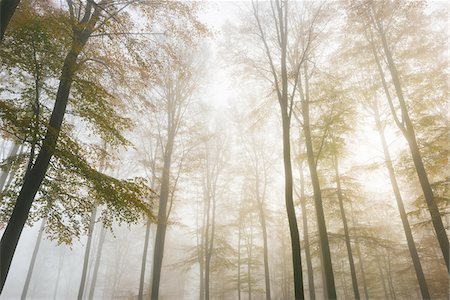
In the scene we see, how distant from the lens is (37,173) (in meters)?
6.30

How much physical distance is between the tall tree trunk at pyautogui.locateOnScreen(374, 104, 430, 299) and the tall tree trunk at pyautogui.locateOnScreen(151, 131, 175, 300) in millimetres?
9328

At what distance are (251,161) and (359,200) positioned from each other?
6.59m

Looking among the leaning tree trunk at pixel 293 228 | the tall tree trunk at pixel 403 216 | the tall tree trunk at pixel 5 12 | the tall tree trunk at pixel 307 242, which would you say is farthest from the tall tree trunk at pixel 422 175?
the tall tree trunk at pixel 5 12

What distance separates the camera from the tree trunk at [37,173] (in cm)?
572

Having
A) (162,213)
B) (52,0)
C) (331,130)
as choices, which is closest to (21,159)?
(52,0)

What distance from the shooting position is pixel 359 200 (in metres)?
13.2

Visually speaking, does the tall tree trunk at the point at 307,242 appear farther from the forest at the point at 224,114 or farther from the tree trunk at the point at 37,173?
the tree trunk at the point at 37,173

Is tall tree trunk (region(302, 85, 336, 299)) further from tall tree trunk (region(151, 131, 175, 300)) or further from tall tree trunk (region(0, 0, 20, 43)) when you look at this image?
tall tree trunk (region(0, 0, 20, 43))

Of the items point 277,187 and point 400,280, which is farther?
point 400,280

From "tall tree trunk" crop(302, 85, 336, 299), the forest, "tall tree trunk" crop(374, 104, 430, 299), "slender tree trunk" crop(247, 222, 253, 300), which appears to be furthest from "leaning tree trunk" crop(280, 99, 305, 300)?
"slender tree trunk" crop(247, 222, 253, 300)

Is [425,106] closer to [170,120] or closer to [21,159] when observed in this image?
[170,120]

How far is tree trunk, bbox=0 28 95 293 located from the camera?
5719 mm

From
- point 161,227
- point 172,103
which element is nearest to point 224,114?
point 172,103

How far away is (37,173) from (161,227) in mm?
5964
